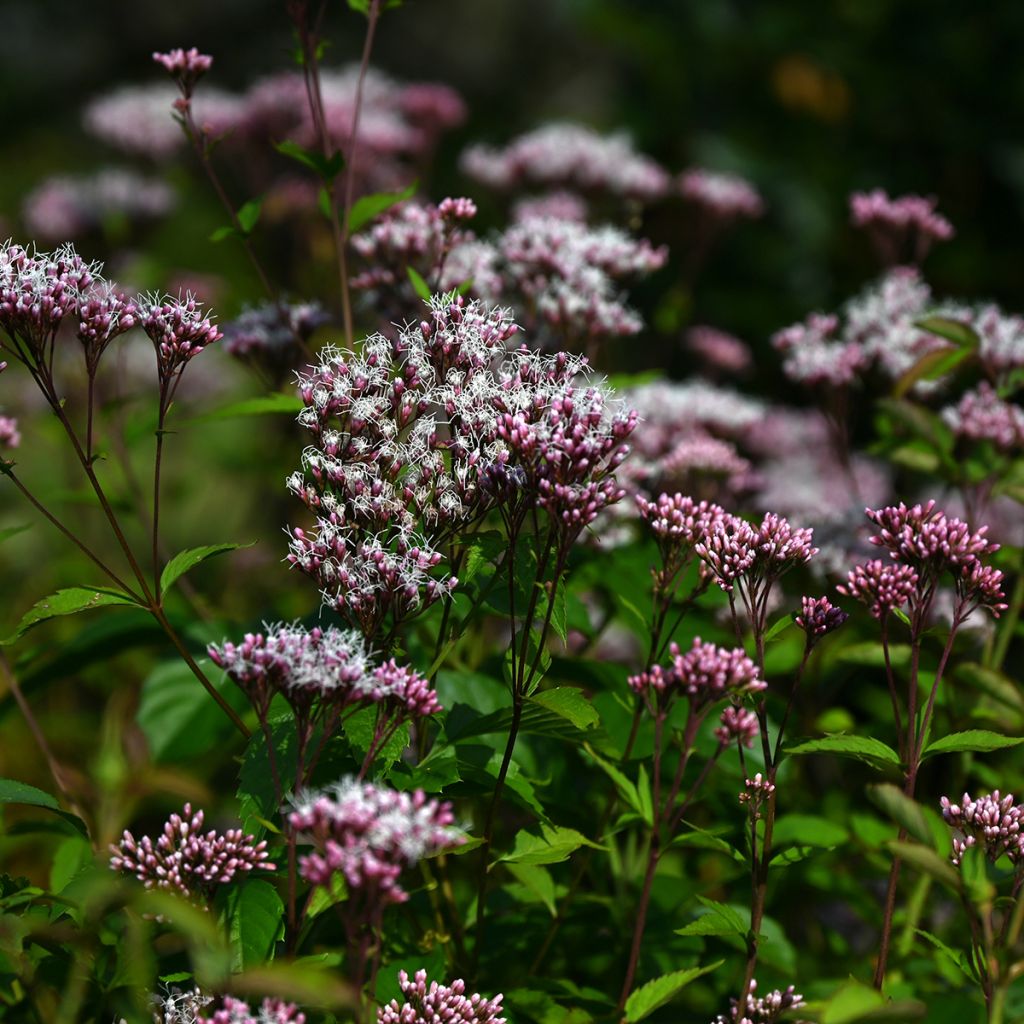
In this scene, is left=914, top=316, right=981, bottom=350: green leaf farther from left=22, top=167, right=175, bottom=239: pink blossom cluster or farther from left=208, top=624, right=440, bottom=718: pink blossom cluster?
left=22, top=167, right=175, bottom=239: pink blossom cluster

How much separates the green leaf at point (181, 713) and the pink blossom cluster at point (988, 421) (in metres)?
1.55

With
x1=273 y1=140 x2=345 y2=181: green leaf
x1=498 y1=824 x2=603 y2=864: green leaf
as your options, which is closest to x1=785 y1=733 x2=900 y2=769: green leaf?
x1=498 y1=824 x2=603 y2=864: green leaf

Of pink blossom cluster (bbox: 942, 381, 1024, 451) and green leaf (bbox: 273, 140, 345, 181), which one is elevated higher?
green leaf (bbox: 273, 140, 345, 181)

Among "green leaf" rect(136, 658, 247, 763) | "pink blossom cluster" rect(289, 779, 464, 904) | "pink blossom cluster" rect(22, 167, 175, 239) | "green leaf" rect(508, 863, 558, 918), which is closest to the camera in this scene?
"pink blossom cluster" rect(289, 779, 464, 904)

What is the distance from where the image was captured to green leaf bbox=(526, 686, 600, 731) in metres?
1.42

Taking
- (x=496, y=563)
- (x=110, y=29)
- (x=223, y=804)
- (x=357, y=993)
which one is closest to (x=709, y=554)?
(x=496, y=563)

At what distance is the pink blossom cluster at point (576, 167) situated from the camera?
3328 millimetres

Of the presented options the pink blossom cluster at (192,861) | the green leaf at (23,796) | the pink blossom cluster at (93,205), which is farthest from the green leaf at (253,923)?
the pink blossom cluster at (93,205)

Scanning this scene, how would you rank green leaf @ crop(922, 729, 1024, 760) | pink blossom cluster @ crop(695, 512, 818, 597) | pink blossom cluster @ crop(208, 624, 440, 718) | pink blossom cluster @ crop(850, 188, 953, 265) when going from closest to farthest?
1. pink blossom cluster @ crop(208, 624, 440, 718)
2. green leaf @ crop(922, 729, 1024, 760)
3. pink blossom cluster @ crop(695, 512, 818, 597)
4. pink blossom cluster @ crop(850, 188, 953, 265)

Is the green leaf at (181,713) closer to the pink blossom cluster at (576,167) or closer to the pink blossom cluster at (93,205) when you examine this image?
the pink blossom cluster at (576,167)

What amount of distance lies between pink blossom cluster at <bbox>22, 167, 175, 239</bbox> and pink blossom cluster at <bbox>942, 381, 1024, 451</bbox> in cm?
277

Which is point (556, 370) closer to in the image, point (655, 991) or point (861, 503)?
point (655, 991)

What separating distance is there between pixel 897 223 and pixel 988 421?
81 centimetres

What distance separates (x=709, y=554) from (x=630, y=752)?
410 mm
